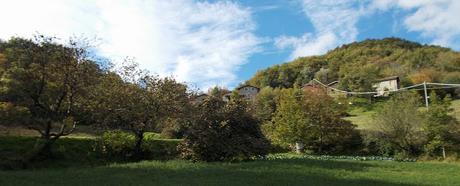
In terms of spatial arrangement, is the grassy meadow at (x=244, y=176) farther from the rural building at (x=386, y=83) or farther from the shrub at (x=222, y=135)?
the rural building at (x=386, y=83)

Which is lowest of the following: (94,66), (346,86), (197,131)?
(197,131)

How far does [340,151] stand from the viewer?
4609 centimetres

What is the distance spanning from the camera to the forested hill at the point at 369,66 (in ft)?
280

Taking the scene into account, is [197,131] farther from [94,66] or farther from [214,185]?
[214,185]

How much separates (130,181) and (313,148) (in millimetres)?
32540

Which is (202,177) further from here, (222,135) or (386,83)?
(386,83)

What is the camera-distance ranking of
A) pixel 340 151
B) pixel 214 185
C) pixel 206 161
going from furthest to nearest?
pixel 340 151 < pixel 206 161 < pixel 214 185

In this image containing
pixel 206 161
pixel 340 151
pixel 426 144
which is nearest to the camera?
pixel 206 161

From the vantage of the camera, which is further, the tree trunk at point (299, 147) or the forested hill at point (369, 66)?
the forested hill at point (369, 66)

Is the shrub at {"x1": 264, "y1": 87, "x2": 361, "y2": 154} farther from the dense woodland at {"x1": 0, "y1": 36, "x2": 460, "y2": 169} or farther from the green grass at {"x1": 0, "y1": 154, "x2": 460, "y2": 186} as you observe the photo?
the green grass at {"x1": 0, "y1": 154, "x2": 460, "y2": 186}

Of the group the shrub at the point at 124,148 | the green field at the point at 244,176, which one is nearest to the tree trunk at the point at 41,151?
the shrub at the point at 124,148

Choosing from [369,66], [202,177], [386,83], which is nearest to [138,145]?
[202,177]

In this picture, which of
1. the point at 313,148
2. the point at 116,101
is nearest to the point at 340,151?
the point at 313,148

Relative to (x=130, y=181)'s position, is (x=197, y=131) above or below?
above
